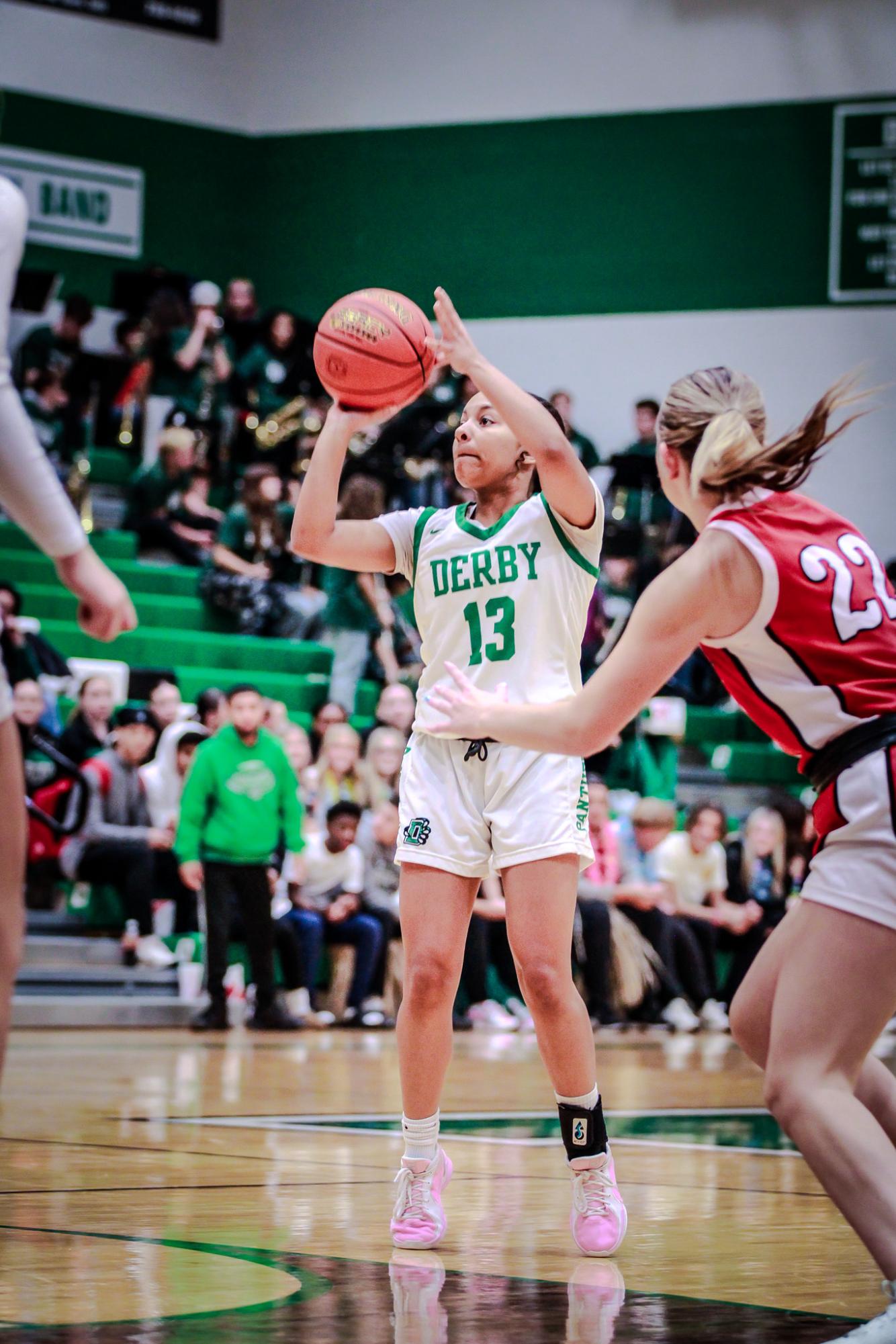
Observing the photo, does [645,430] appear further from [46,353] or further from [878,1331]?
[878,1331]

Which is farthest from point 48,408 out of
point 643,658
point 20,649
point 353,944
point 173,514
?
point 643,658

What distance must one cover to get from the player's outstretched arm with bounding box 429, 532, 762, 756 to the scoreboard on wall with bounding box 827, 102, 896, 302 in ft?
49.7

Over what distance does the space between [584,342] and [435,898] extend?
598 inches

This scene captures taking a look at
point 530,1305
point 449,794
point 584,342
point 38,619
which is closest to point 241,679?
point 38,619

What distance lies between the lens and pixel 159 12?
19406 mm

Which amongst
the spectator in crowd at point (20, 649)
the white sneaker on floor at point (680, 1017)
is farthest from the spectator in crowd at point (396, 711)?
the white sneaker on floor at point (680, 1017)

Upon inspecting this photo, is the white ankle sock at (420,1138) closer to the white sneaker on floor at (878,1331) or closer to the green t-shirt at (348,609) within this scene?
the white sneaker on floor at (878,1331)

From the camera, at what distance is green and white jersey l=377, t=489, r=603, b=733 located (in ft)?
14.4

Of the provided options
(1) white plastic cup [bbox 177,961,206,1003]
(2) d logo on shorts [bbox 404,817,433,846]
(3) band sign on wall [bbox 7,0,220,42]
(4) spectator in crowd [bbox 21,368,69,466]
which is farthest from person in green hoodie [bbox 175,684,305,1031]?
(3) band sign on wall [bbox 7,0,220,42]

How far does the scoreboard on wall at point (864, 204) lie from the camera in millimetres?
17500

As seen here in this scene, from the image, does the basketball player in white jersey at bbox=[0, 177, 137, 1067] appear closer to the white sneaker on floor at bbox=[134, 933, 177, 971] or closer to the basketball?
the basketball

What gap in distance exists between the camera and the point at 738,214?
60.7 feet

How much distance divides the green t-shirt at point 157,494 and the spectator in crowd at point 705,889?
513 centimetres

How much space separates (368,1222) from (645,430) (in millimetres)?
12515
